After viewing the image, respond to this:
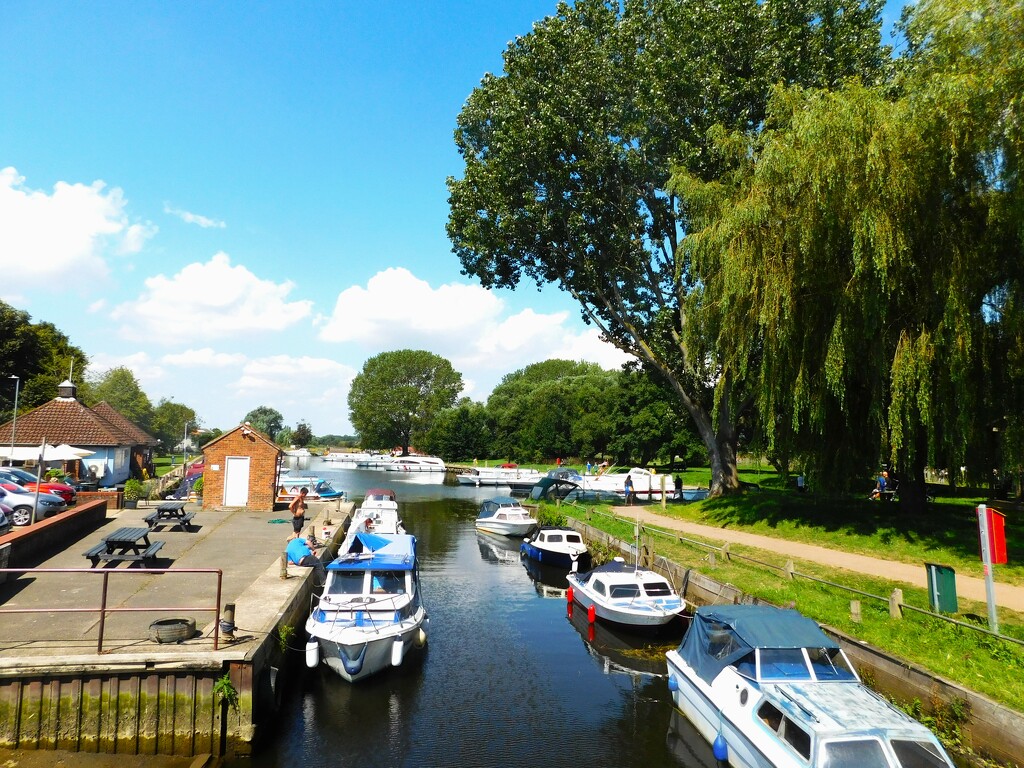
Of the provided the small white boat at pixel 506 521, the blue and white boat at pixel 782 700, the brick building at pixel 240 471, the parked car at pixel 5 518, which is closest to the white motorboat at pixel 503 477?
the small white boat at pixel 506 521

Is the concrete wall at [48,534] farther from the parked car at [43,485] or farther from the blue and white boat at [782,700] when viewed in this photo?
the blue and white boat at [782,700]

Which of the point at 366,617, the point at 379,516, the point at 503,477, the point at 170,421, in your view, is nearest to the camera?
the point at 366,617

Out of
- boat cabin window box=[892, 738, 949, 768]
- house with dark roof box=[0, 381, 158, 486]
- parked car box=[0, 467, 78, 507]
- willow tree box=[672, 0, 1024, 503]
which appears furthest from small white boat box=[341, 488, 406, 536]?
boat cabin window box=[892, 738, 949, 768]

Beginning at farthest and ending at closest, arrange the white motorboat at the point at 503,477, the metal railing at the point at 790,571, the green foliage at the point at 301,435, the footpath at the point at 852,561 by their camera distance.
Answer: the green foliage at the point at 301,435, the white motorboat at the point at 503,477, the footpath at the point at 852,561, the metal railing at the point at 790,571

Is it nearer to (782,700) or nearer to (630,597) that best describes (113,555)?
(630,597)

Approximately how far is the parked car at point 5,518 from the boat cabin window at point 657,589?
18.8 meters

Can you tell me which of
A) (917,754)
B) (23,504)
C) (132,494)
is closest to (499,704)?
(917,754)

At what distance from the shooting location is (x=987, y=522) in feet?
40.0

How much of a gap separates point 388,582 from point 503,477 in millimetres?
52887

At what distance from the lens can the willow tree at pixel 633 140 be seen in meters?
27.1

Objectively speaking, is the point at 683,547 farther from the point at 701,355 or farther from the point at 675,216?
the point at 675,216

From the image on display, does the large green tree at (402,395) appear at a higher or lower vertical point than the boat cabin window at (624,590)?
higher

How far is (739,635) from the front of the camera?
454 inches

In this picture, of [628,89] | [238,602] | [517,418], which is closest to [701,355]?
[628,89]
